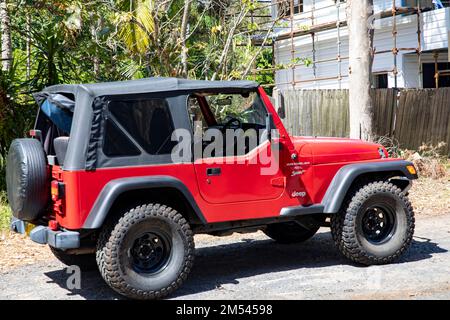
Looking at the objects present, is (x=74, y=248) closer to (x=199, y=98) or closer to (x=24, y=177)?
(x=24, y=177)

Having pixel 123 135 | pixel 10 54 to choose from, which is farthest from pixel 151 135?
pixel 10 54

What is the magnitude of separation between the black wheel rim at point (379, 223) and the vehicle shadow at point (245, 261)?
348 millimetres

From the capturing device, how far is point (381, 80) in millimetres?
20375

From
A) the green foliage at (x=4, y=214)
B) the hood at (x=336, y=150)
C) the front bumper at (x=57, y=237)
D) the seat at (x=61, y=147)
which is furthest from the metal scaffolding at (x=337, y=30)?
the front bumper at (x=57, y=237)

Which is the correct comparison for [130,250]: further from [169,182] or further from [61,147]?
[61,147]

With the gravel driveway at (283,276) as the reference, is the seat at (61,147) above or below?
above

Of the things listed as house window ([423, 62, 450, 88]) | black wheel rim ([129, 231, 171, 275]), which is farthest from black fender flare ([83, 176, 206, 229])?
house window ([423, 62, 450, 88])

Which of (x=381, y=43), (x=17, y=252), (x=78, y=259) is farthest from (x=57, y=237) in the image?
(x=381, y=43)

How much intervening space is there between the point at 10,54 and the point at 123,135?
9.22 metres

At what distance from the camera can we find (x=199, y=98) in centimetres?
721

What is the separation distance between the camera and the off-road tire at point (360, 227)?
689 centimetres

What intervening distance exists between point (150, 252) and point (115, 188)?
0.78 m

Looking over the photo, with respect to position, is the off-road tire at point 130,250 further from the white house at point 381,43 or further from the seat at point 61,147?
the white house at point 381,43

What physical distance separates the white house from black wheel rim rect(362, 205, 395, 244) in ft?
30.8
